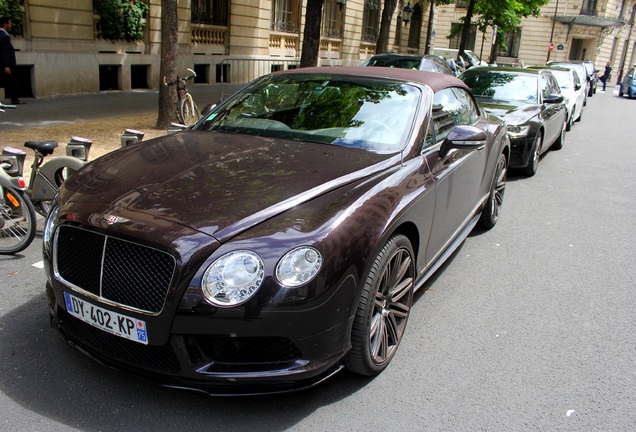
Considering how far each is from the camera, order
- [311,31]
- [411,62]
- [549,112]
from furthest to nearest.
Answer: [311,31] → [411,62] → [549,112]

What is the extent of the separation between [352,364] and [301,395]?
33 cm

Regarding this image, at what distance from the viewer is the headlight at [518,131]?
27.0 feet

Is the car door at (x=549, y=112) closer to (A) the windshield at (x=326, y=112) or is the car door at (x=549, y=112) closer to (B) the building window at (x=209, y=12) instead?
(A) the windshield at (x=326, y=112)

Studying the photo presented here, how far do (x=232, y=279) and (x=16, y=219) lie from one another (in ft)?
10.6

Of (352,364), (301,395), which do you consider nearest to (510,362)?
(352,364)

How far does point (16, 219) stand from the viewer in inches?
191

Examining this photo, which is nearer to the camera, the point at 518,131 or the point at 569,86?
the point at 518,131

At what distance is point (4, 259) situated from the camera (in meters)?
4.73

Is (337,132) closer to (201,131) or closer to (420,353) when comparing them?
(201,131)

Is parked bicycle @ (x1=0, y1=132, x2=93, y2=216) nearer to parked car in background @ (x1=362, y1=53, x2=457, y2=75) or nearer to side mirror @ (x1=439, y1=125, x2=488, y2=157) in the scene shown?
side mirror @ (x1=439, y1=125, x2=488, y2=157)

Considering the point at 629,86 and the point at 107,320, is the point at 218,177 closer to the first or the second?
the point at 107,320

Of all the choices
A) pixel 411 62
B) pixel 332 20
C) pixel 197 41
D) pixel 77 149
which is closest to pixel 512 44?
pixel 332 20

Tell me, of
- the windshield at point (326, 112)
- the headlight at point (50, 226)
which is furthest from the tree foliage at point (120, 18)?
the headlight at point (50, 226)

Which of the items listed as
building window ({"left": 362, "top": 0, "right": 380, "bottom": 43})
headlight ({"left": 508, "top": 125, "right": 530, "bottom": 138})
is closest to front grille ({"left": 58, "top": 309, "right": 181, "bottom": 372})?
headlight ({"left": 508, "top": 125, "right": 530, "bottom": 138})
